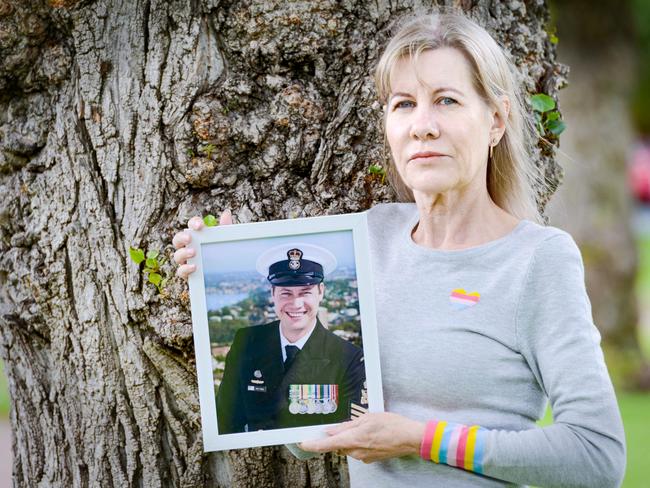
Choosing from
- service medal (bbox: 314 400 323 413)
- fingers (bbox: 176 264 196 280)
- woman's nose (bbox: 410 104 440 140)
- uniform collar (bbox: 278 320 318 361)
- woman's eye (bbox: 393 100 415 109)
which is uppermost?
woman's eye (bbox: 393 100 415 109)

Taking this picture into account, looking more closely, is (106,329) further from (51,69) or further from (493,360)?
(493,360)

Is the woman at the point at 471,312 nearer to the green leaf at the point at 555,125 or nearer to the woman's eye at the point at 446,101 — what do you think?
the woman's eye at the point at 446,101

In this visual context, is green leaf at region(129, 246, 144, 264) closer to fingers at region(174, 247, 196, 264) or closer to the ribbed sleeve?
fingers at region(174, 247, 196, 264)

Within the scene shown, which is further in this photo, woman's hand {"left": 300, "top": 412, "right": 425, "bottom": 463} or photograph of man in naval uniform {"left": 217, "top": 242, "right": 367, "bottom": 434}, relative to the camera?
photograph of man in naval uniform {"left": 217, "top": 242, "right": 367, "bottom": 434}

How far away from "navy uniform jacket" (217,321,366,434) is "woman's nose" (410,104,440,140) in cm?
56

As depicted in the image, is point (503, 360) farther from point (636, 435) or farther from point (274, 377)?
point (636, 435)

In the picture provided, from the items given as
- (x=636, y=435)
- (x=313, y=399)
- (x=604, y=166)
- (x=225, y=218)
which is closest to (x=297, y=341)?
(x=313, y=399)

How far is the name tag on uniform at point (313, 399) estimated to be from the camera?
7.02 ft

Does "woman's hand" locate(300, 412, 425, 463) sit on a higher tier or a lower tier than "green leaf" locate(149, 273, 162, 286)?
lower

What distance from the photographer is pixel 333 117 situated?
2.56m

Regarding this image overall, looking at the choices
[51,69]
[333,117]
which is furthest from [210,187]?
[51,69]

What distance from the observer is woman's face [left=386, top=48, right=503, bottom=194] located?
2.10m

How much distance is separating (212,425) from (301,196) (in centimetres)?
78

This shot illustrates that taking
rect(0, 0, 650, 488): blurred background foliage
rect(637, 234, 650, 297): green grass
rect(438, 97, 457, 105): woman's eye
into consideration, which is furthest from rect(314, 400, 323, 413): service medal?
rect(637, 234, 650, 297): green grass
